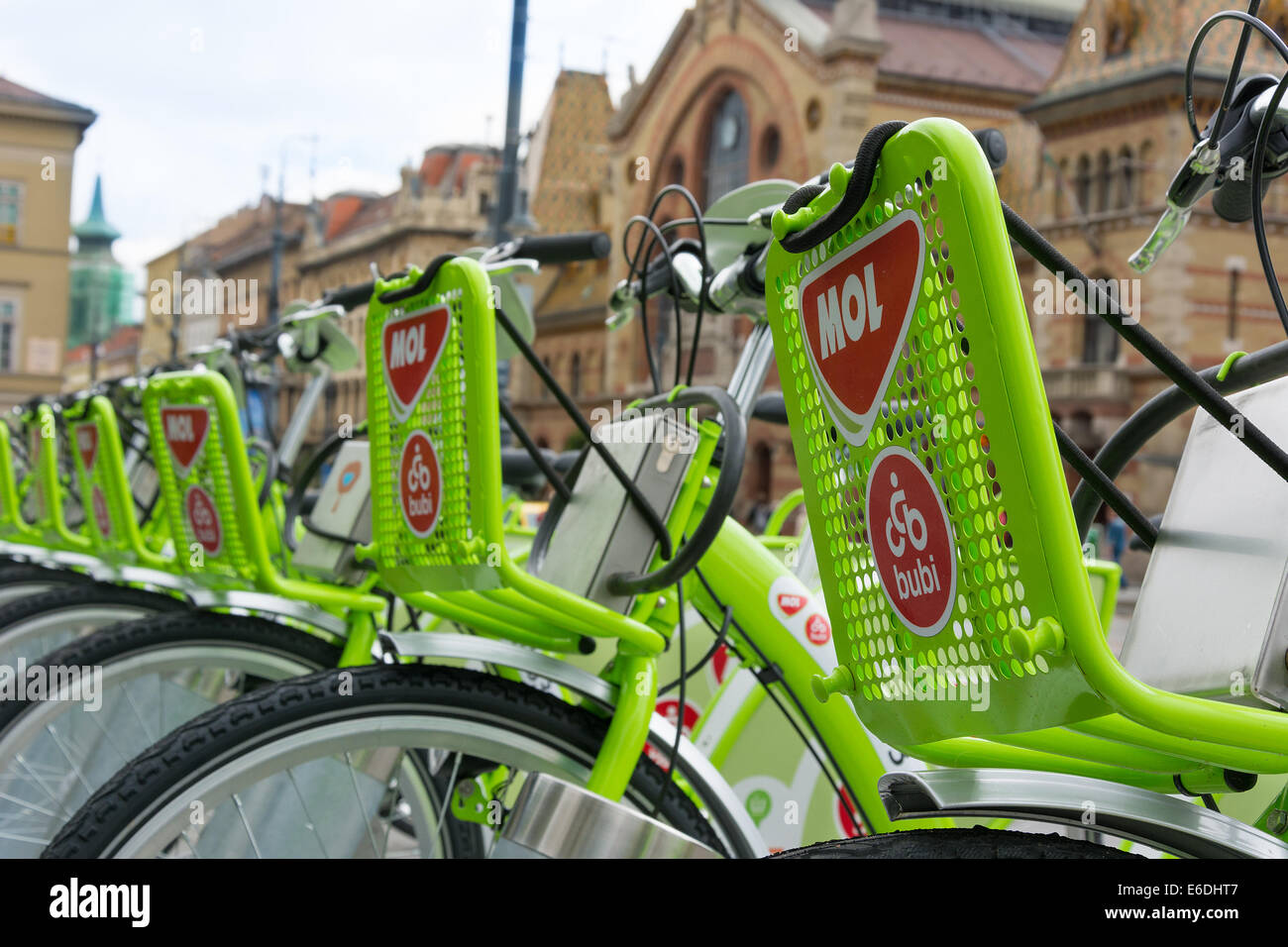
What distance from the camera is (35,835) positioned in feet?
8.70

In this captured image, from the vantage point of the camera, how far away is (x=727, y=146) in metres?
34.6

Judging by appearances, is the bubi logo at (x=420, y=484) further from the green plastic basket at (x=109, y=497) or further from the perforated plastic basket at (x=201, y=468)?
the green plastic basket at (x=109, y=497)

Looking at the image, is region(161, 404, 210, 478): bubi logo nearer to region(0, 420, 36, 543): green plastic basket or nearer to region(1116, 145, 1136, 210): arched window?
region(0, 420, 36, 543): green plastic basket

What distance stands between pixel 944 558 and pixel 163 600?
244 centimetres

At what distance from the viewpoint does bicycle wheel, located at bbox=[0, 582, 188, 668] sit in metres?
3.15

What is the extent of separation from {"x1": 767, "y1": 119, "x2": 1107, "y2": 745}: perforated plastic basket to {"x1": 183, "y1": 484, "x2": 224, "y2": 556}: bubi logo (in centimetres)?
172

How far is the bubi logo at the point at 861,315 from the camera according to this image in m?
1.01

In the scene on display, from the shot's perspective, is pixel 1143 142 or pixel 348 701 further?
pixel 1143 142

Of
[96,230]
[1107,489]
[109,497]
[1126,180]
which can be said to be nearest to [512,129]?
[109,497]

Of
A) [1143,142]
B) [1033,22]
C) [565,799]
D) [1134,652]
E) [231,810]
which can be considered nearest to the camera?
[1134,652]

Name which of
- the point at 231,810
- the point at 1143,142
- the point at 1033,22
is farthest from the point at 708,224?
the point at 1033,22

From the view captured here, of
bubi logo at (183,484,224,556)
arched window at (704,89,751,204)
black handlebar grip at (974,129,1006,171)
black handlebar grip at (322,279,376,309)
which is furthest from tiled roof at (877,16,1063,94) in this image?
black handlebar grip at (974,129,1006,171)

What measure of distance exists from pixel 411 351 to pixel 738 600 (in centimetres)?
57
